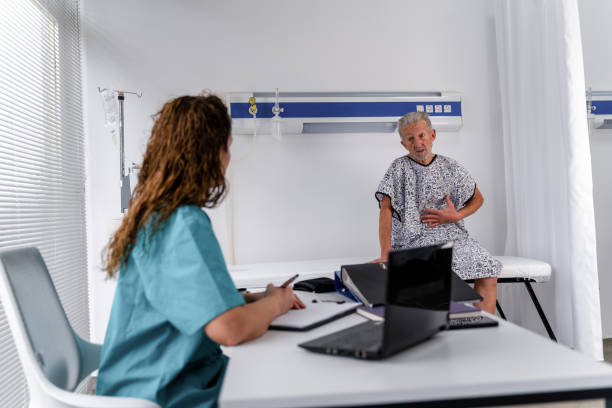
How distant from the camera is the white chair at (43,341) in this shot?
942 mm

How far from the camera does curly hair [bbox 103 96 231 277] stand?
968mm

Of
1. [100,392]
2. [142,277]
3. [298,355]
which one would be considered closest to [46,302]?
[100,392]

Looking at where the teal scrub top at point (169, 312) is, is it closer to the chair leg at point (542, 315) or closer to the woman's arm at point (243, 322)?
the woman's arm at point (243, 322)

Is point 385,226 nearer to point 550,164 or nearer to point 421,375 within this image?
point 550,164

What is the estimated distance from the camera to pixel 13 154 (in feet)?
6.31

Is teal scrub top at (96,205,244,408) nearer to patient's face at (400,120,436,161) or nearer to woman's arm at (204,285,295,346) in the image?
woman's arm at (204,285,295,346)

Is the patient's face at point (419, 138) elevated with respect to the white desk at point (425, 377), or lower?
elevated

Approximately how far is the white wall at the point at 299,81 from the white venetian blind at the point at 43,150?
0.16m

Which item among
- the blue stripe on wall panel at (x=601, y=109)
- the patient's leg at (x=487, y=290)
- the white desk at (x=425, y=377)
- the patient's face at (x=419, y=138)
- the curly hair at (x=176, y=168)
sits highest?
the blue stripe on wall panel at (x=601, y=109)

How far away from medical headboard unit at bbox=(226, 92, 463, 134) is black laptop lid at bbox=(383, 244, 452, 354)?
222 centimetres

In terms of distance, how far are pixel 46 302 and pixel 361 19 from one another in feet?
9.02

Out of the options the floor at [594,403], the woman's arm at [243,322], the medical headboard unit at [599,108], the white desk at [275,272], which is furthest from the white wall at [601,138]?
the woman's arm at [243,322]

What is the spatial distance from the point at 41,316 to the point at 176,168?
53 cm

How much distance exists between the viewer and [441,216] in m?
2.51
